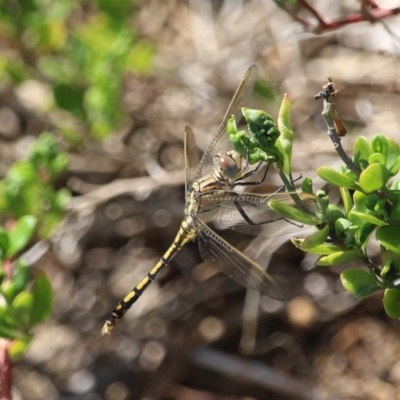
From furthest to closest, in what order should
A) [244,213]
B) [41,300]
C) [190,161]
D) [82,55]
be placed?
1. [82,55]
2. [190,161]
3. [41,300]
4. [244,213]

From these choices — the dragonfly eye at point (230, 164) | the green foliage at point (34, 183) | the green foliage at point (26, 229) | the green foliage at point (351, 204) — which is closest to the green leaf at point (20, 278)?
the green foliage at point (26, 229)

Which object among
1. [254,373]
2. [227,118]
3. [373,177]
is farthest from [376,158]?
[254,373]

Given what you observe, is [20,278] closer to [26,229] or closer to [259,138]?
[26,229]

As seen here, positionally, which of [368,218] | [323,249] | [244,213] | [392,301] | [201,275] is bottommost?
[201,275]

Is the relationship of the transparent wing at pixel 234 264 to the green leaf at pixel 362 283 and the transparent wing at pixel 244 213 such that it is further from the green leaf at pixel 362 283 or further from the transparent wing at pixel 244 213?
the green leaf at pixel 362 283

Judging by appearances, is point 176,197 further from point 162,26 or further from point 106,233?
point 162,26

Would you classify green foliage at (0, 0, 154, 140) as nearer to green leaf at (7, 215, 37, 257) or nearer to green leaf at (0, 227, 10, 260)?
green leaf at (7, 215, 37, 257)

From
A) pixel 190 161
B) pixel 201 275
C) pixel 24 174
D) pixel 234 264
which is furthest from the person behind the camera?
pixel 201 275

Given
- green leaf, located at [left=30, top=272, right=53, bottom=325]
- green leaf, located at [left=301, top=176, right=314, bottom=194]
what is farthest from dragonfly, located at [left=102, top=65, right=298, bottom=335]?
green leaf, located at [left=301, top=176, right=314, bottom=194]
